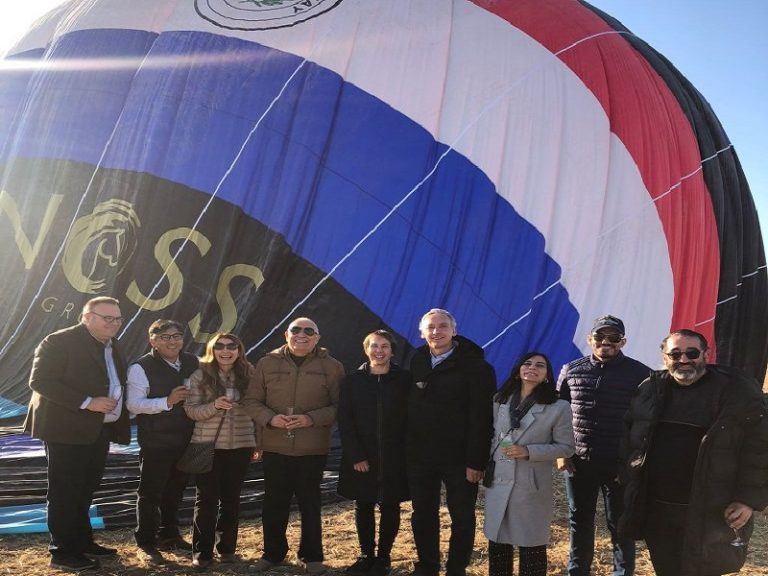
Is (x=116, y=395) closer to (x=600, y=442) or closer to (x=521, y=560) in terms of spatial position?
(x=521, y=560)

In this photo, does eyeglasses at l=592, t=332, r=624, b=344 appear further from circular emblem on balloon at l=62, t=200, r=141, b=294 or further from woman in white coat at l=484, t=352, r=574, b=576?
circular emblem on balloon at l=62, t=200, r=141, b=294

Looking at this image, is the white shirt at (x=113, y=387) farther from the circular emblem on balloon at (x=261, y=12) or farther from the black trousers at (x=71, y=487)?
the circular emblem on balloon at (x=261, y=12)

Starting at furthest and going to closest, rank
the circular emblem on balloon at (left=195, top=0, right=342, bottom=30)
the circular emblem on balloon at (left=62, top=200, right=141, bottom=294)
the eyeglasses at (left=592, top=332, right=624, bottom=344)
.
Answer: the circular emblem on balloon at (left=195, top=0, right=342, bottom=30)
the circular emblem on balloon at (left=62, top=200, right=141, bottom=294)
the eyeglasses at (left=592, top=332, right=624, bottom=344)

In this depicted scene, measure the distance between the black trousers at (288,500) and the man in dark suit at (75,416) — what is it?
0.85 metres

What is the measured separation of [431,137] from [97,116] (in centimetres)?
344

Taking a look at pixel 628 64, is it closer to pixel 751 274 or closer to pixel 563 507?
pixel 751 274

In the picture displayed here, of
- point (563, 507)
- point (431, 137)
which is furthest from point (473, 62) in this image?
point (563, 507)

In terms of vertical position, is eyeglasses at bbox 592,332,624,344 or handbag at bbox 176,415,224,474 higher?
eyeglasses at bbox 592,332,624,344

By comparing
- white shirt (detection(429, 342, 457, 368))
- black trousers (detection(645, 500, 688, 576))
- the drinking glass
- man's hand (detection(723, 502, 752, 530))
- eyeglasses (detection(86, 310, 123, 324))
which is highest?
eyeglasses (detection(86, 310, 123, 324))

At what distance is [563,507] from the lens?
17.1 feet

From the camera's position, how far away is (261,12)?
734cm

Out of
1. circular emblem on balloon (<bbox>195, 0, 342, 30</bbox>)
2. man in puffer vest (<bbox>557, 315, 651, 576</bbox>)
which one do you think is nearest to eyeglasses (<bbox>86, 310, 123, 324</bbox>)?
man in puffer vest (<bbox>557, 315, 651, 576</bbox>)

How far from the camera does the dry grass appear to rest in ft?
12.1

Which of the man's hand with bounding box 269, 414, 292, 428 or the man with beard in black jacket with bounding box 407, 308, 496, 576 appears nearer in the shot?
Answer: the man with beard in black jacket with bounding box 407, 308, 496, 576
